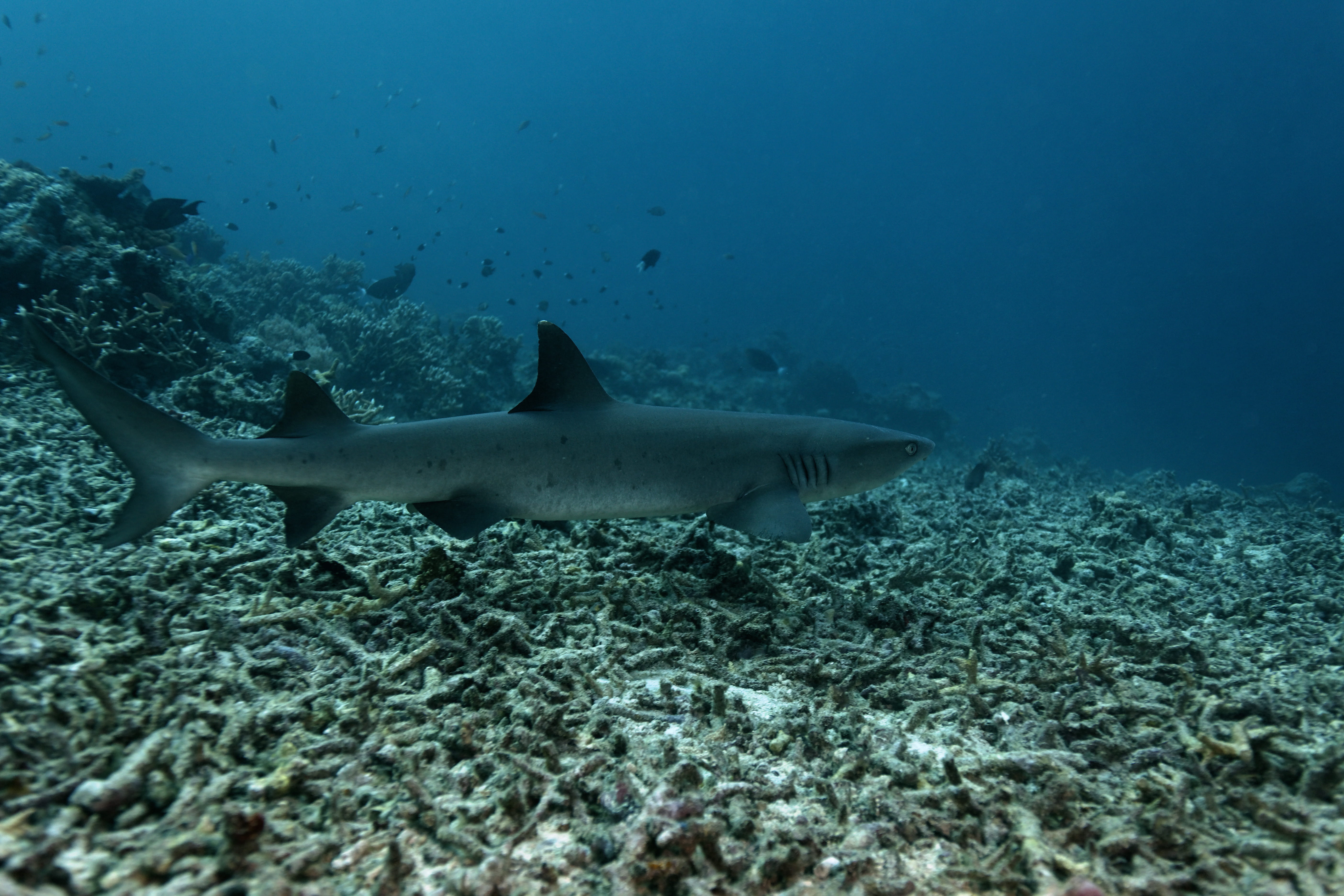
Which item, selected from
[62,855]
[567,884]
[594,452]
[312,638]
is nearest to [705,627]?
[594,452]

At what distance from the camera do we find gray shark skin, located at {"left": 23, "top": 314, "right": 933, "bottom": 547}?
313cm

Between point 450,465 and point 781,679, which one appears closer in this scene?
point 781,679

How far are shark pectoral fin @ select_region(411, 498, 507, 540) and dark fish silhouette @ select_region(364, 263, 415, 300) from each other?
15235 mm

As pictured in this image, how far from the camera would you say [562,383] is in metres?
4.02

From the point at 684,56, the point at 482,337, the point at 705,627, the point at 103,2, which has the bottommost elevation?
the point at 705,627

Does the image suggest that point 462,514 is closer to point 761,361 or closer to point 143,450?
point 143,450

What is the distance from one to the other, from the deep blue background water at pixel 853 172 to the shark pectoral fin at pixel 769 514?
1697 inches

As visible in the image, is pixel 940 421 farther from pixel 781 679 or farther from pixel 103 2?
pixel 103 2

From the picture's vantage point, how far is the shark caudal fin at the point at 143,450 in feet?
9.73

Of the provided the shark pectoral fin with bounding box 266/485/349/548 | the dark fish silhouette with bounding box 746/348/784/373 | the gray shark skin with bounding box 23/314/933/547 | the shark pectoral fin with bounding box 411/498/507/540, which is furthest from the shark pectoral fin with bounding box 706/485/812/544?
the dark fish silhouette with bounding box 746/348/784/373

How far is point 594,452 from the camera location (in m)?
3.89

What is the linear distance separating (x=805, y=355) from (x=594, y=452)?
44152mm

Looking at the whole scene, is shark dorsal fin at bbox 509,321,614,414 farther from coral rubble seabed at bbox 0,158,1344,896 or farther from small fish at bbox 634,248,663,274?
small fish at bbox 634,248,663,274

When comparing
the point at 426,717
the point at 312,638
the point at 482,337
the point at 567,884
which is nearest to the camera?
the point at 567,884
